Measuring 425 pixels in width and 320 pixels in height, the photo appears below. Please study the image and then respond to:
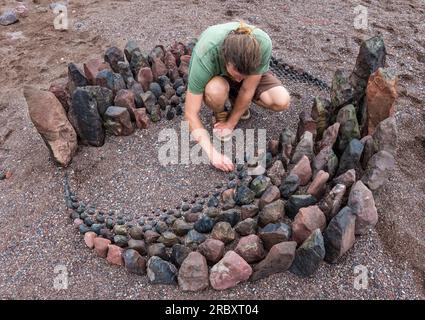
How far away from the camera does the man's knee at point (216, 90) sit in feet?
8.14

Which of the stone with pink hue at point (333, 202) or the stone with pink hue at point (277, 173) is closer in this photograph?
the stone with pink hue at point (333, 202)

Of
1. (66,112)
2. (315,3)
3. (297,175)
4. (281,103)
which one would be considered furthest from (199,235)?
(315,3)

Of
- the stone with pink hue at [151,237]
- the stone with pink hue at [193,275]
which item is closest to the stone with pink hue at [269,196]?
the stone with pink hue at [193,275]

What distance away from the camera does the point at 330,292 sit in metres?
1.96

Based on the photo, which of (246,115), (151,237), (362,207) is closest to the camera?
(362,207)

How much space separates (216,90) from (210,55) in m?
0.22

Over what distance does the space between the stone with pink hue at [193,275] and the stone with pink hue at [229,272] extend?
0.04 m

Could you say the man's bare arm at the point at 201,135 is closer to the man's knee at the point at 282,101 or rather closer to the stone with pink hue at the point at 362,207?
the man's knee at the point at 282,101

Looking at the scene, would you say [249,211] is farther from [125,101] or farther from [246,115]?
[125,101]

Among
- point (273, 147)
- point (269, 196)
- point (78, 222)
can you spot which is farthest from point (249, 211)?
point (78, 222)

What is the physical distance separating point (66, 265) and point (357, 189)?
142 cm

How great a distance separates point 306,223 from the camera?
200 cm

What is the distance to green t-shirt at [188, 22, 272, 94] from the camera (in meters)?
2.32

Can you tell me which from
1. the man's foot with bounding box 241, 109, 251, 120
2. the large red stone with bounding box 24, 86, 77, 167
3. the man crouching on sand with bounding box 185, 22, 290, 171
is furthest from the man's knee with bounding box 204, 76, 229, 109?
the large red stone with bounding box 24, 86, 77, 167
